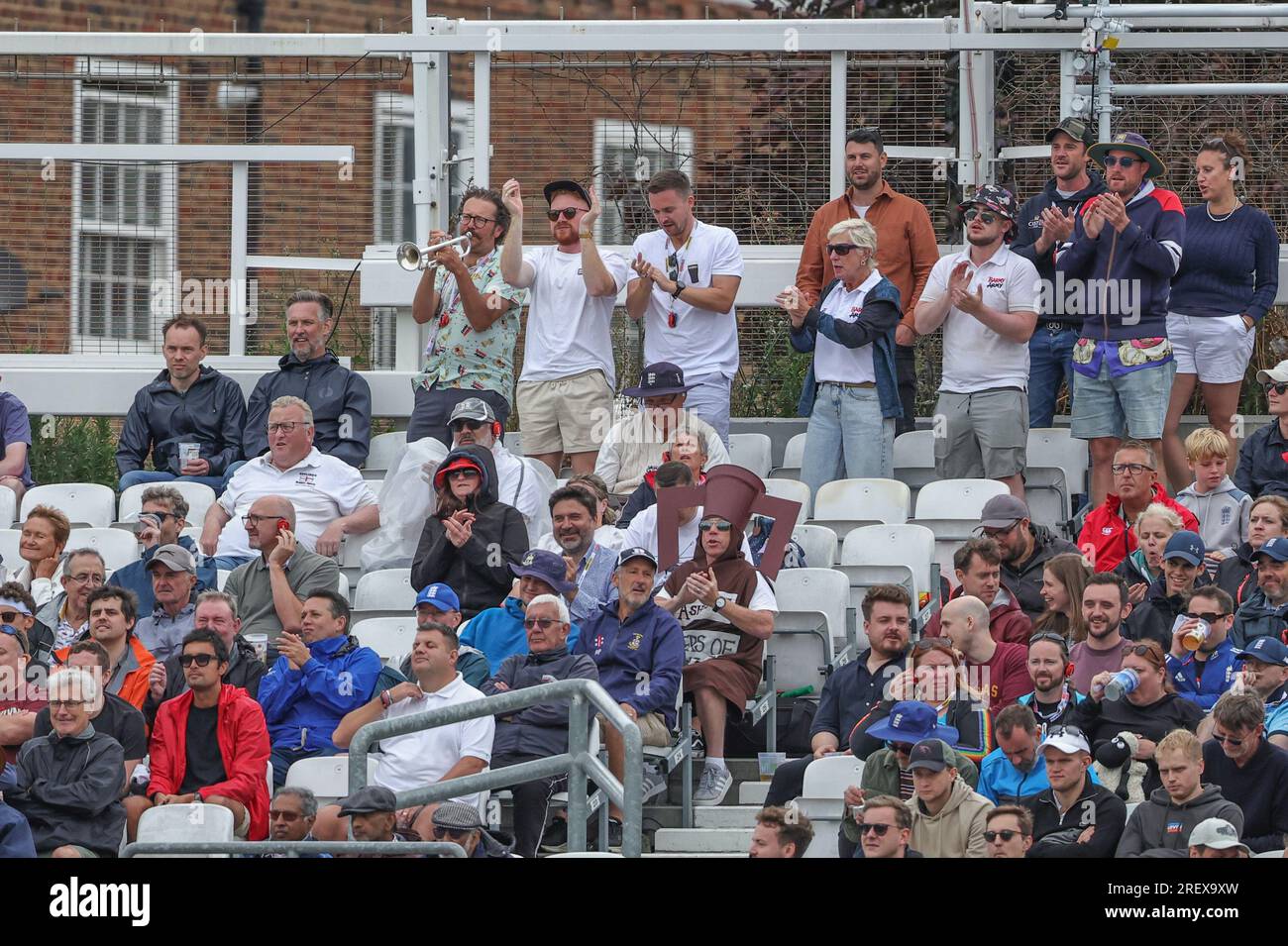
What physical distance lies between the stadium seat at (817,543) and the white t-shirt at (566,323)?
1637 mm

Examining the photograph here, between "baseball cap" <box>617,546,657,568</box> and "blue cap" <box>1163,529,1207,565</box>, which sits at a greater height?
"blue cap" <box>1163,529,1207,565</box>

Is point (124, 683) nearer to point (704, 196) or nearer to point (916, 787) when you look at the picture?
point (916, 787)

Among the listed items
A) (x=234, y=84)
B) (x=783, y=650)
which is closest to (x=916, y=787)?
(x=783, y=650)

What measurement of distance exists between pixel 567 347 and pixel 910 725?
3843mm

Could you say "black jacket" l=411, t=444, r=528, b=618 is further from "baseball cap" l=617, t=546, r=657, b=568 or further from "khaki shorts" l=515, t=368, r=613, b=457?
"khaki shorts" l=515, t=368, r=613, b=457

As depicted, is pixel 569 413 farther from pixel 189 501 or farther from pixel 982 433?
pixel 982 433

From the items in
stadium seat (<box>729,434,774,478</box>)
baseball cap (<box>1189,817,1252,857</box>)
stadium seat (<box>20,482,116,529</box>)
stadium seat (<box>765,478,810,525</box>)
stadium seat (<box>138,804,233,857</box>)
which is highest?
stadium seat (<box>729,434,774,478</box>)

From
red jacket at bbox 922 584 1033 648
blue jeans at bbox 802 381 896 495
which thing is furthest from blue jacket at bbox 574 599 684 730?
blue jeans at bbox 802 381 896 495

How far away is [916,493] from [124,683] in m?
4.42

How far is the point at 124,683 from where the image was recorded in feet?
28.6

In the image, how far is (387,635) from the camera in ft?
30.3

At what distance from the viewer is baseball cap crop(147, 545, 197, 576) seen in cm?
913

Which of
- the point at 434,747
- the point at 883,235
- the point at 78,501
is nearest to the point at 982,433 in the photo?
the point at 883,235

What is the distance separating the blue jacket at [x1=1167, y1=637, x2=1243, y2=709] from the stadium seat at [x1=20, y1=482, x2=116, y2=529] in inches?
209
